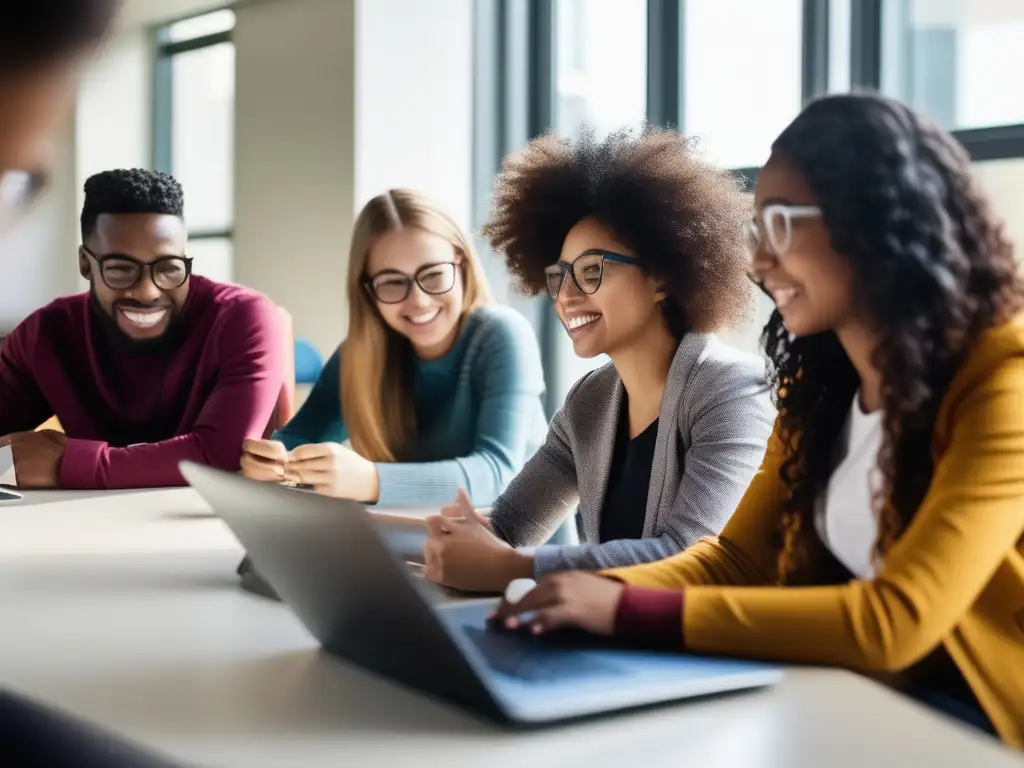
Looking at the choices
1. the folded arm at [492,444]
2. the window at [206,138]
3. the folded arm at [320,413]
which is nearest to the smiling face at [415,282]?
the folded arm at [492,444]

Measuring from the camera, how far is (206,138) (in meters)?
5.61

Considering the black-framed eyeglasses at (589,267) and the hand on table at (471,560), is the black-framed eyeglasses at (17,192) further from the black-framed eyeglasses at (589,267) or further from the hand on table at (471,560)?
the black-framed eyeglasses at (589,267)

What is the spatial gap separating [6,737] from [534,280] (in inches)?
52.3

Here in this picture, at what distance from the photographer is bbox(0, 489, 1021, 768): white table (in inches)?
30.0

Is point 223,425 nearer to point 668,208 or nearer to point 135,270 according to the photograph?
point 135,270

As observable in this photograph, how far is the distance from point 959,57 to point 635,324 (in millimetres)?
1852

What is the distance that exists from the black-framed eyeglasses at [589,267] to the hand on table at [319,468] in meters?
0.61

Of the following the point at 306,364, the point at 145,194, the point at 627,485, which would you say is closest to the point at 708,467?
the point at 627,485

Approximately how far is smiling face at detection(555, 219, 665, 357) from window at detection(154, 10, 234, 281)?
3.72 metres

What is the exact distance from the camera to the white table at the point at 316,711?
0.76 m

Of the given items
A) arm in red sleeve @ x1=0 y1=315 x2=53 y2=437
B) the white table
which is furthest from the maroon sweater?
the white table

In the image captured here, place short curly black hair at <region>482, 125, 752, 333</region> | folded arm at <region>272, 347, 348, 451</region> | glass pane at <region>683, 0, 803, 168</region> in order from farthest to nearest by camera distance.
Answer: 1. glass pane at <region>683, 0, 803, 168</region>
2. folded arm at <region>272, 347, 348, 451</region>
3. short curly black hair at <region>482, 125, 752, 333</region>

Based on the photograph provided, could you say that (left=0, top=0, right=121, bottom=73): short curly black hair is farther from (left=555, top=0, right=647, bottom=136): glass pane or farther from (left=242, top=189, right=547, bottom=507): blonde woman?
(left=555, top=0, right=647, bottom=136): glass pane

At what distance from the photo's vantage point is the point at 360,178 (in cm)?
467
